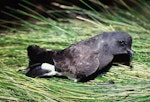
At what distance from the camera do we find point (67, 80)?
7.80 feet

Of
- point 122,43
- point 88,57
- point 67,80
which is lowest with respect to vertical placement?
point 67,80

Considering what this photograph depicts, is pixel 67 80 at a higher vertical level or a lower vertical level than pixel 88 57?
lower

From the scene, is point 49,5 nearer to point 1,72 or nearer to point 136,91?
point 1,72

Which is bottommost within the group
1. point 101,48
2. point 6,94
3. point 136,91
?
point 6,94

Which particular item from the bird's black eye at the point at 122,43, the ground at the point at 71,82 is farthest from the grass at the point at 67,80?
Answer: the bird's black eye at the point at 122,43

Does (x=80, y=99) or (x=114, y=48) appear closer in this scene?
(x=80, y=99)

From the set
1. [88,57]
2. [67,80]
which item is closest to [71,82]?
[67,80]

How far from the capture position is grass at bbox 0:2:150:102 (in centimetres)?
216

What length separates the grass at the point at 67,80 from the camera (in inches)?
85.1

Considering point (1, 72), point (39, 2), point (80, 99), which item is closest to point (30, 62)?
point (1, 72)

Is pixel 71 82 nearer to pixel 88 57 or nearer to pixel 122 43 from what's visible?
pixel 88 57

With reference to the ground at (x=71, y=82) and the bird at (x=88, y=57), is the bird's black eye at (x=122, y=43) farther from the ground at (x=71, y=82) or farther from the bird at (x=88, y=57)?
the ground at (x=71, y=82)

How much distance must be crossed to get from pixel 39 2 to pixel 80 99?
1.88 meters

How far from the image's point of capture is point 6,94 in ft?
7.29
